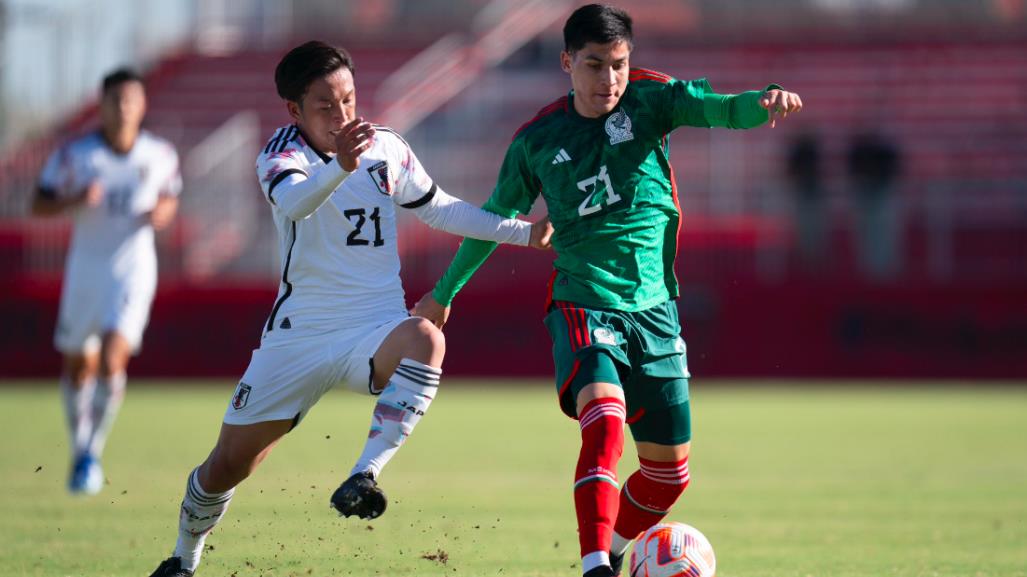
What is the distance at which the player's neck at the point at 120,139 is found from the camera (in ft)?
36.0

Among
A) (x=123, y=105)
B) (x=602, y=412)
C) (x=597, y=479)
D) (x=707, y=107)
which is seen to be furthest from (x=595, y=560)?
(x=123, y=105)

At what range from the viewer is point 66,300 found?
36.3 feet

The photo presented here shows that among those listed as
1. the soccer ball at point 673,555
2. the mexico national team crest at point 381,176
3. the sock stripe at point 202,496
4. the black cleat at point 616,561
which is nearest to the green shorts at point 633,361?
the soccer ball at point 673,555

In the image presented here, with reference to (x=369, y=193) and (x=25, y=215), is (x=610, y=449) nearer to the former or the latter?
(x=369, y=193)

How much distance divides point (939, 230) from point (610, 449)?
17074mm

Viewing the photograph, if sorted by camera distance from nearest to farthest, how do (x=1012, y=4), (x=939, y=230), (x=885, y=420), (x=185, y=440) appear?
(x=185, y=440)
(x=885, y=420)
(x=939, y=230)
(x=1012, y=4)

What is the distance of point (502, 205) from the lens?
6.45 meters

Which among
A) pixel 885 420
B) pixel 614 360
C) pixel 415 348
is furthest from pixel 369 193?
pixel 885 420

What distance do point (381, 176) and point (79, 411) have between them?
207 inches

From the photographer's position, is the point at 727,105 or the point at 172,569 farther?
the point at 172,569

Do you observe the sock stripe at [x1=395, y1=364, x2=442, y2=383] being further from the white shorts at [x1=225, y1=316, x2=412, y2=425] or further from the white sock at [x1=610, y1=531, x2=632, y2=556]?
the white sock at [x1=610, y1=531, x2=632, y2=556]

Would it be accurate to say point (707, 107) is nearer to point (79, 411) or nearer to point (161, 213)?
point (161, 213)

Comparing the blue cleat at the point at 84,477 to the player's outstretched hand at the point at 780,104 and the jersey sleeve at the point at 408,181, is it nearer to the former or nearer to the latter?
the jersey sleeve at the point at 408,181

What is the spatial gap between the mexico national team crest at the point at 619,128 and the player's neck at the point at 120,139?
5.61 meters
